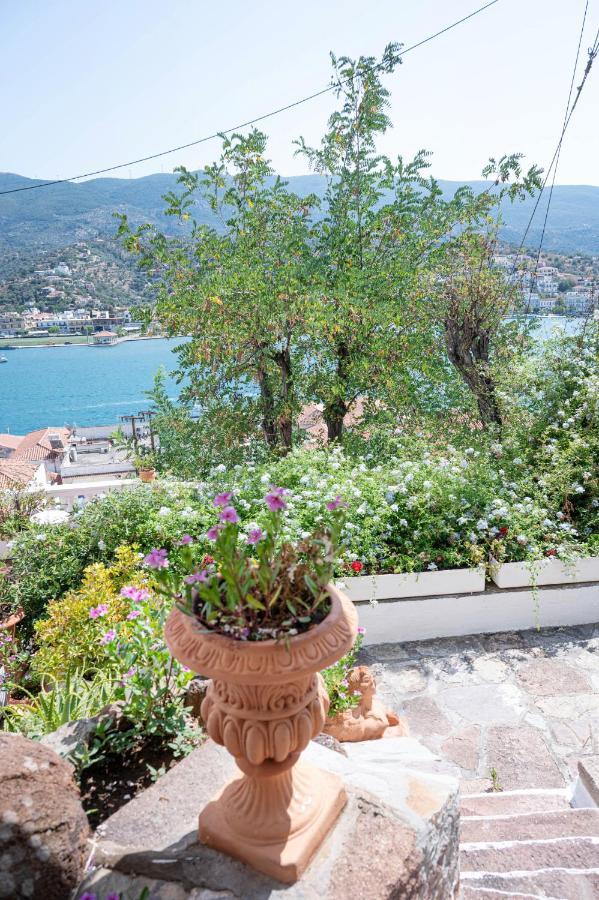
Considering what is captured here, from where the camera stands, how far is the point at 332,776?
1.64 m

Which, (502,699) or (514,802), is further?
(502,699)

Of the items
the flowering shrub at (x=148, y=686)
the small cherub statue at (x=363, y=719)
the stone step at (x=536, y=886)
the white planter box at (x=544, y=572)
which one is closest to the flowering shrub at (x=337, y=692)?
the small cherub statue at (x=363, y=719)

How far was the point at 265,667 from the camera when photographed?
4.10ft

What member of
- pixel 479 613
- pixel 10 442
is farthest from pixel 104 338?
pixel 479 613

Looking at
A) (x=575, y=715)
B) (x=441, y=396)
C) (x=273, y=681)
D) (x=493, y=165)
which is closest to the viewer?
(x=273, y=681)

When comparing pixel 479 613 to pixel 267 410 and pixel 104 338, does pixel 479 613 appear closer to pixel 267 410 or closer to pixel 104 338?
pixel 267 410

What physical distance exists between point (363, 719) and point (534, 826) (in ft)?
2.65

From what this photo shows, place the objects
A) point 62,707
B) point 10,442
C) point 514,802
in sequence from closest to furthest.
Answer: point 62,707
point 514,802
point 10,442

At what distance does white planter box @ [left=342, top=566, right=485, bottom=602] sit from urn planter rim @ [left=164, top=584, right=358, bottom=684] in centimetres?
248

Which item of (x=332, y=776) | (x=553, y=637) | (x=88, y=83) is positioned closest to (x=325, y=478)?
(x=553, y=637)

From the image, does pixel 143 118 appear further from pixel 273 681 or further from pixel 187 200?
pixel 273 681

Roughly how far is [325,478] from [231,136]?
14.5 ft

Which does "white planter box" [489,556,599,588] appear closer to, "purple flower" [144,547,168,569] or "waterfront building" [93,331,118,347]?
"purple flower" [144,547,168,569]

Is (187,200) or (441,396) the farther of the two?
(441,396)
